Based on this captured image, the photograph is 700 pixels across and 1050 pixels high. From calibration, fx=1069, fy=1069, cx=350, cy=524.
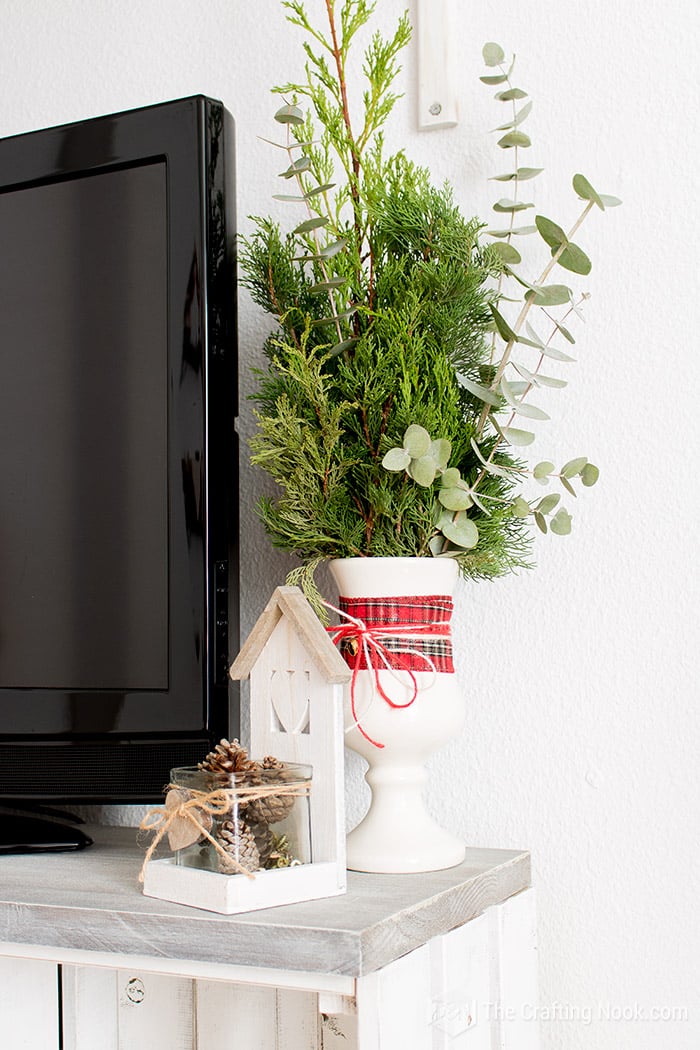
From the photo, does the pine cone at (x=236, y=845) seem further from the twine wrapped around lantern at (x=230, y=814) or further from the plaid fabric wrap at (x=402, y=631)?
the plaid fabric wrap at (x=402, y=631)

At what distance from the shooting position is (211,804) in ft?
2.33

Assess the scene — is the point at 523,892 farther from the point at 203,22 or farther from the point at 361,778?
the point at 203,22

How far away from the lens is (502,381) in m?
0.84

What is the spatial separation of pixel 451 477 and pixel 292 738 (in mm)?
230

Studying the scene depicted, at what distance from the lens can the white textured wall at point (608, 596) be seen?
0.92 meters

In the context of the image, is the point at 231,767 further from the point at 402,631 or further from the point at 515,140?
the point at 515,140

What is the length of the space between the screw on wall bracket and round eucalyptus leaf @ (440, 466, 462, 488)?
48cm

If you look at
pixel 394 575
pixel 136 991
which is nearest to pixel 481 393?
pixel 394 575

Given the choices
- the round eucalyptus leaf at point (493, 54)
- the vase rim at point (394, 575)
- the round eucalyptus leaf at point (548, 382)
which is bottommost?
the vase rim at point (394, 575)

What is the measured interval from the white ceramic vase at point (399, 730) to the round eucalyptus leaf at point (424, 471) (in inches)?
2.5

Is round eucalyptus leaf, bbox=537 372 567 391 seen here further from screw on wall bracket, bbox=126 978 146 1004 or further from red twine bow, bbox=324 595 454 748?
screw on wall bracket, bbox=126 978 146 1004

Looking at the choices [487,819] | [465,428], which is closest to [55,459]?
[465,428]

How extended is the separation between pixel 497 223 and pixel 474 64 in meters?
0.17

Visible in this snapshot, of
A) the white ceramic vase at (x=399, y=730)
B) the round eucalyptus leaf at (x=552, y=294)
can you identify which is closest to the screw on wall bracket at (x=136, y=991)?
the white ceramic vase at (x=399, y=730)
